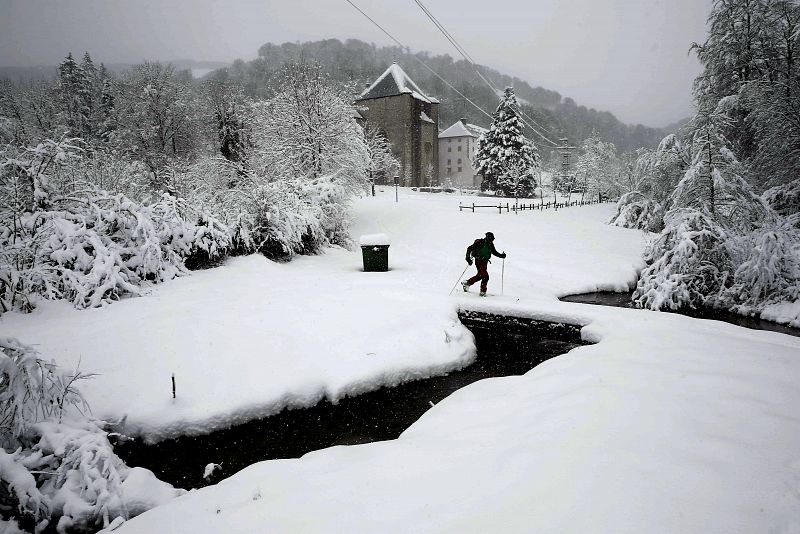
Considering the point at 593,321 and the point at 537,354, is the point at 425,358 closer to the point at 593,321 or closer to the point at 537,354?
the point at 537,354

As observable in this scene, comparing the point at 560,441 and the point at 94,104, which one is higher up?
the point at 94,104

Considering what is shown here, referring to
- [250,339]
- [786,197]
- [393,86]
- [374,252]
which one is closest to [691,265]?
[786,197]

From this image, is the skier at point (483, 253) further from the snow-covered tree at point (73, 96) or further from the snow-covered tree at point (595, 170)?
the snow-covered tree at point (595, 170)

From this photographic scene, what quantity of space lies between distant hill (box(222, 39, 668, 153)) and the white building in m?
21.5

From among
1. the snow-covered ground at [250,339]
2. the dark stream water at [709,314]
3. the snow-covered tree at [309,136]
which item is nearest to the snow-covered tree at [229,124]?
the snow-covered tree at [309,136]

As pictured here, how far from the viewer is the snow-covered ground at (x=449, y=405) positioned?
2.76 meters

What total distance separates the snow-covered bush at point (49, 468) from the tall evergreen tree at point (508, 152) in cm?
4154

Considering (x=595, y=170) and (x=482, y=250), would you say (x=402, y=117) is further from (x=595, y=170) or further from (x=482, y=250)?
(x=482, y=250)

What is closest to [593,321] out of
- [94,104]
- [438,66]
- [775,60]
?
[775,60]

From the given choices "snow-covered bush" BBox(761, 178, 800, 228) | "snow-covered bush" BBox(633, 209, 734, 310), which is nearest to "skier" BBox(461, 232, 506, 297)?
"snow-covered bush" BBox(633, 209, 734, 310)

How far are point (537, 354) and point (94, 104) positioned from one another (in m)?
45.3

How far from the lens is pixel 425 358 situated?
760cm

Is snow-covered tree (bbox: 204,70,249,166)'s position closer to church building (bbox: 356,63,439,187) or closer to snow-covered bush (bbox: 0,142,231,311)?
church building (bbox: 356,63,439,187)

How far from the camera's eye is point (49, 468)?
3.82 metres
